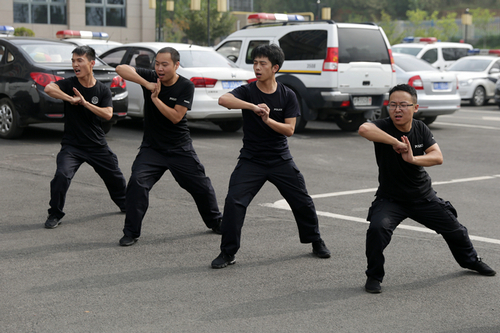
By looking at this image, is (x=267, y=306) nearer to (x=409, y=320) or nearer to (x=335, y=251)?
(x=409, y=320)

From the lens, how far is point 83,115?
256 inches

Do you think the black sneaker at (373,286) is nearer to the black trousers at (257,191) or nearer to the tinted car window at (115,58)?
the black trousers at (257,191)

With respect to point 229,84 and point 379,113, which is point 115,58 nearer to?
point 229,84

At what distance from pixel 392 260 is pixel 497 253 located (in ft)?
2.99

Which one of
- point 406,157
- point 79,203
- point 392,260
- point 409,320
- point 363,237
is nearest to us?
point 409,320

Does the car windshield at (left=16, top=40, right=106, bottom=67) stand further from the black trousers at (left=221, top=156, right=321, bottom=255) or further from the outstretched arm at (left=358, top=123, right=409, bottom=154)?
the outstretched arm at (left=358, top=123, right=409, bottom=154)

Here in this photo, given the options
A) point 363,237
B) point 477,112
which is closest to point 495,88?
point 477,112

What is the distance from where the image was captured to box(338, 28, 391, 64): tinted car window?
1291cm

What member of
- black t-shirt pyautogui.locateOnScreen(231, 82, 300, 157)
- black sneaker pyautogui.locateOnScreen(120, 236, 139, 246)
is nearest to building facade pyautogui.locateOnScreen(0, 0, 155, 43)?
black sneaker pyautogui.locateOnScreen(120, 236, 139, 246)

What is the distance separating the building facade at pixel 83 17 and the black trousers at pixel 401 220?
41.6m

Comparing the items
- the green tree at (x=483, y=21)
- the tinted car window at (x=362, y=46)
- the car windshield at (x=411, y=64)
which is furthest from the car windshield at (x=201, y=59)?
the green tree at (x=483, y=21)

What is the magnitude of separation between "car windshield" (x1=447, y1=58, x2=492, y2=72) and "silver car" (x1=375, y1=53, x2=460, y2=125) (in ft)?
25.4

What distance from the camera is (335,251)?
5570 mm

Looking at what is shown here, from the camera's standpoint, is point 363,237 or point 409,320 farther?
point 363,237
